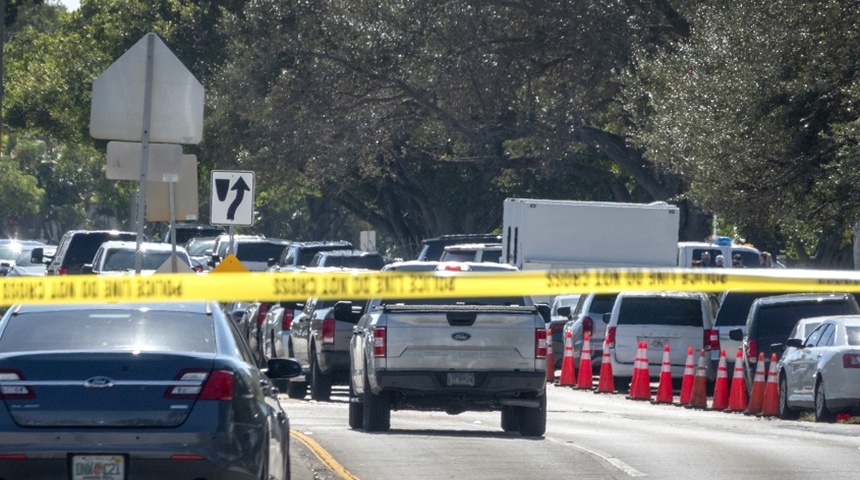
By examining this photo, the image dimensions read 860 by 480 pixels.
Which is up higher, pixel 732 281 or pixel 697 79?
pixel 697 79

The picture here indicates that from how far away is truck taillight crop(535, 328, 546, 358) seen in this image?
15367mm

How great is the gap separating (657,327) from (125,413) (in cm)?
1761

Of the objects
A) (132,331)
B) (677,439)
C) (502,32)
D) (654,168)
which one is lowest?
(677,439)

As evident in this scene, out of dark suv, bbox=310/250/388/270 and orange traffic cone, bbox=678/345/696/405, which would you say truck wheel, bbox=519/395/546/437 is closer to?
orange traffic cone, bbox=678/345/696/405

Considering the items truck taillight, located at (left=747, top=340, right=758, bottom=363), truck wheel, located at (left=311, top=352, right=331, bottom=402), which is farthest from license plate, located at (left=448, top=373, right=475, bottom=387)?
truck taillight, located at (left=747, top=340, right=758, bottom=363)

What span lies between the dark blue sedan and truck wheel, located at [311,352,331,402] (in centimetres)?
1262

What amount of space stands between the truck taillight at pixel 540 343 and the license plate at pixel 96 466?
769cm

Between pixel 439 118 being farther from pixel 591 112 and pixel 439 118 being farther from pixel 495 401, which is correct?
pixel 495 401

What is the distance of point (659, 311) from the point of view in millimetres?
25344

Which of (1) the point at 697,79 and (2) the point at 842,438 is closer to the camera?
(2) the point at 842,438

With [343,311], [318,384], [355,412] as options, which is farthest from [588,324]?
[355,412]

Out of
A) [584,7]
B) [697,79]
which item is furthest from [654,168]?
[697,79]

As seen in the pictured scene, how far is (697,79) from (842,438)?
14.7 metres

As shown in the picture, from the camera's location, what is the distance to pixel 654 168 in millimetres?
39844
